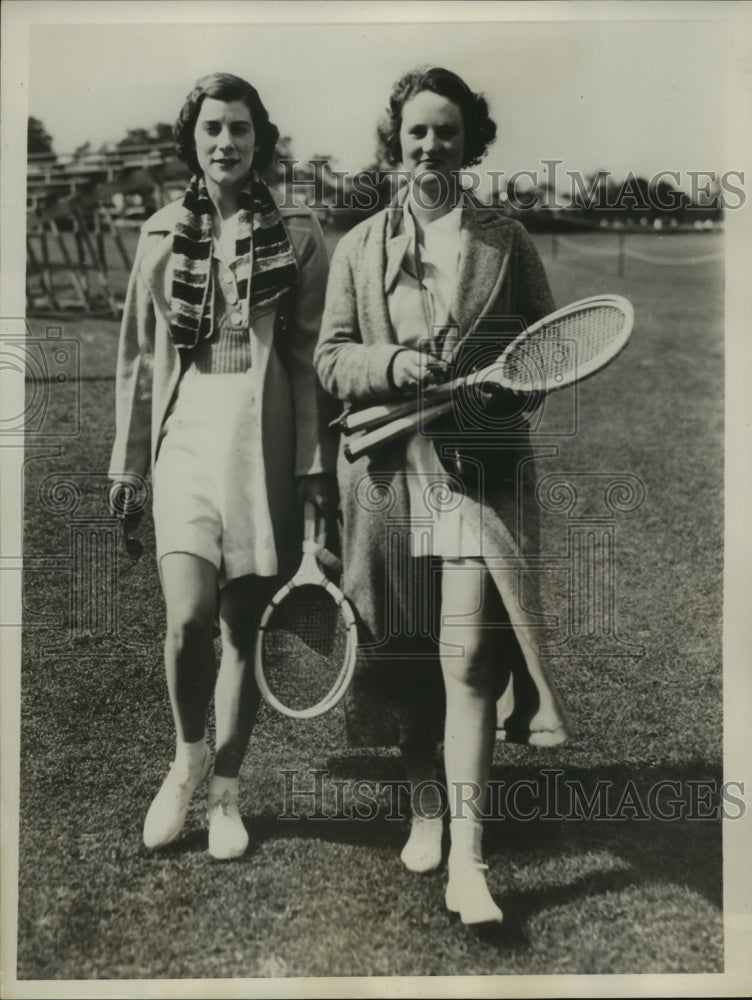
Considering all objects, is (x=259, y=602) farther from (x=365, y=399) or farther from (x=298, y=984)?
(x=298, y=984)

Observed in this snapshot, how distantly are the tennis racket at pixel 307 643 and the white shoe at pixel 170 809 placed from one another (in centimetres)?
36

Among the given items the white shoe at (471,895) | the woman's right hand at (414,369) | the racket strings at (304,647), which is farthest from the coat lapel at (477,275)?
the white shoe at (471,895)

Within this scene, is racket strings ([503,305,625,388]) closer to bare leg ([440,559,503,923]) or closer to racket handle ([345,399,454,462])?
racket handle ([345,399,454,462])

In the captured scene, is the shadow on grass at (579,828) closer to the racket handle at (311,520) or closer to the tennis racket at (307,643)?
the tennis racket at (307,643)

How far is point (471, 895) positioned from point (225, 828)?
76 centimetres

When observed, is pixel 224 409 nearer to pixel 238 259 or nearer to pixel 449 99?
pixel 238 259

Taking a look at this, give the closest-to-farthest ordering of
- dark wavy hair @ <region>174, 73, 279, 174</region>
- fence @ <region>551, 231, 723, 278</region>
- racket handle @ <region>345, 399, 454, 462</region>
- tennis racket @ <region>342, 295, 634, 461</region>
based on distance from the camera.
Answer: tennis racket @ <region>342, 295, 634, 461</region> → racket handle @ <region>345, 399, 454, 462</region> → dark wavy hair @ <region>174, 73, 279, 174</region> → fence @ <region>551, 231, 723, 278</region>

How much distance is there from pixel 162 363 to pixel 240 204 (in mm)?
535

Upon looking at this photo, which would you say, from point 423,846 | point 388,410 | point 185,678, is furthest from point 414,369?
point 423,846

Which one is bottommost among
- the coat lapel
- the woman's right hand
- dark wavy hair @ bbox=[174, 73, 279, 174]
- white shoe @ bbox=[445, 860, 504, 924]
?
white shoe @ bbox=[445, 860, 504, 924]

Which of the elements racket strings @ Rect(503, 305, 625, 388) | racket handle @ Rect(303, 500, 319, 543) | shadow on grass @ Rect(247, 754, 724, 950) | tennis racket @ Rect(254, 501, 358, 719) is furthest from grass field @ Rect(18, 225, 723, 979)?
racket handle @ Rect(303, 500, 319, 543)

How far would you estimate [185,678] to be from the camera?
2.97 m

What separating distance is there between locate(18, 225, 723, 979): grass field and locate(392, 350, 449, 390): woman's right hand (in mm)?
413

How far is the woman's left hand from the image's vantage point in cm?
297
